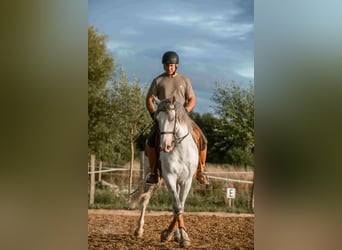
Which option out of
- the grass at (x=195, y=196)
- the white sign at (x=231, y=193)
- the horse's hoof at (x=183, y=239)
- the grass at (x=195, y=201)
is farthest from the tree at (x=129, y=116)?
the white sign at (x=231, y=193)

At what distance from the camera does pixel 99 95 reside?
651 cm

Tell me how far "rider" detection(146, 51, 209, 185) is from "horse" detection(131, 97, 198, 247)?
0.06m

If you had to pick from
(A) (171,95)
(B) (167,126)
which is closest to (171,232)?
(B) (167,126)

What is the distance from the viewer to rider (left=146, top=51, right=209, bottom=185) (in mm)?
6480

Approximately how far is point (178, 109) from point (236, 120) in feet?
2.12

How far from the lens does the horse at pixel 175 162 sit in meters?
6.42

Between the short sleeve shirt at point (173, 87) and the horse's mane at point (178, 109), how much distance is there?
2.4 inches

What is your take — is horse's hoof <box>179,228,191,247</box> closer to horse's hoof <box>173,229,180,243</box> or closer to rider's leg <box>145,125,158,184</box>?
horse's hoof <box>173,229,180,243</box>

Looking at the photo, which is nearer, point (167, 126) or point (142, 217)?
point (167, 126)

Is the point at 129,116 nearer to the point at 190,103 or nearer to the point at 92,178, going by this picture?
the point at 190,103

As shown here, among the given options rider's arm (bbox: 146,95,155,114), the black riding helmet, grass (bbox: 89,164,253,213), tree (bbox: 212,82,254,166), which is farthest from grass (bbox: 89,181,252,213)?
the black riding helmet
